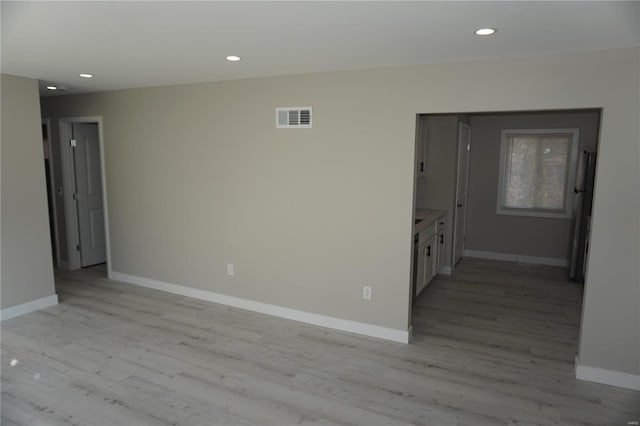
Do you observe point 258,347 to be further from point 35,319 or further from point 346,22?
point 346,22

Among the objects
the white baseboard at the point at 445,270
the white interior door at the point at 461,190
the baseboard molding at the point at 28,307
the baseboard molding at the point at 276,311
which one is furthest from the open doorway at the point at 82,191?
the white interior door at the point at 461,190

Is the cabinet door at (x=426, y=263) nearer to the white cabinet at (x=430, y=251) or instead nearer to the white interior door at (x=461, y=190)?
the white cabinet at (x=430, y=251)

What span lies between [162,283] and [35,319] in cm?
130

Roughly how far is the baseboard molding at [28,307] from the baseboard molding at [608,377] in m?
5.03

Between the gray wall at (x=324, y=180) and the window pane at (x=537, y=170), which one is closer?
the gray wall at (x=324, y=180)

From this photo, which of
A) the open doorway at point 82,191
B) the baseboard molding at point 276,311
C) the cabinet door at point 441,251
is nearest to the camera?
the baseboard molding at point 276,311

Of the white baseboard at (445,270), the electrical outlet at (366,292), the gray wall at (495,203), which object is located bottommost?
the white baseboard at (445,270)

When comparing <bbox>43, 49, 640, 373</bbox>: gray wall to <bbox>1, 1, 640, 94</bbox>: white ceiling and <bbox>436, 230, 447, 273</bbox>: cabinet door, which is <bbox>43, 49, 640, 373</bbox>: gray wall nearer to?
<bbox>1, 1, 640, 94</bbox>: white ceiling

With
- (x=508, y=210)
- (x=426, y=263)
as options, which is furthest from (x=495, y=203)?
(x=426, y=263)

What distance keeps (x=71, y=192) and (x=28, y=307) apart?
6.14ft

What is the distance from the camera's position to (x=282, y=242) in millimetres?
4180

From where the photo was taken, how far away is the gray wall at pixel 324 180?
114 inches

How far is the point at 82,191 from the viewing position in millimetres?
5785

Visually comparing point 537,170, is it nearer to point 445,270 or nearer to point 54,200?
point 445,270
